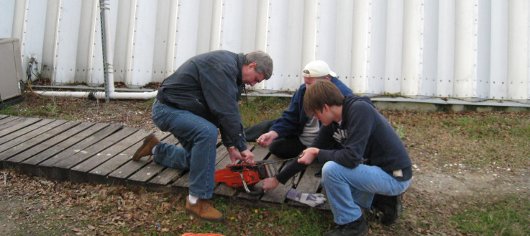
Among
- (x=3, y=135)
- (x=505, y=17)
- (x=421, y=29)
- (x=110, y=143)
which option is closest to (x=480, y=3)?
(x=505, y=17)

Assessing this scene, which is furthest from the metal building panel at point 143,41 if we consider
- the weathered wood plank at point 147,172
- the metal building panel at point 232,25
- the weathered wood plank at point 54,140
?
the weathered wood plank at point 147,172

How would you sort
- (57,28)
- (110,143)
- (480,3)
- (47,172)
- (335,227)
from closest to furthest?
(335,227), (47,172), (110,143), (480,3), (57,28)

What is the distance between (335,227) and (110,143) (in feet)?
8.78

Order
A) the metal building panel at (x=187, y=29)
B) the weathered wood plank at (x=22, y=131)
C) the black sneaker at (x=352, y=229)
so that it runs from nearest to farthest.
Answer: the black sneaker at (x=352, y=229)
the weathered wood plank at (x=22, y=131)
the metal building panel at (x=187, y=29)

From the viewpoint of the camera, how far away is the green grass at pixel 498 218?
391 cm

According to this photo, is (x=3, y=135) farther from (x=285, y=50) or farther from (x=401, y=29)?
(x=401, y=29)

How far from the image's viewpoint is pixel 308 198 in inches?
157

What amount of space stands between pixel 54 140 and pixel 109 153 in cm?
75

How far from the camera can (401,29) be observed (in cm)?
687

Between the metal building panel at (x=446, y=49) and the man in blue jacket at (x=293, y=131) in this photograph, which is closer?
the man in blue jacket at (x=293, y=131)

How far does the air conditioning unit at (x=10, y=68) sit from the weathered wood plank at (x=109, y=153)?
2334 mm

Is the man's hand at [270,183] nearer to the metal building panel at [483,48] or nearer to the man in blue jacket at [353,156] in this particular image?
the man in blue jacket at [353,156]

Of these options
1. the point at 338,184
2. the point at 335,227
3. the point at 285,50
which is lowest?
the point at 335,227

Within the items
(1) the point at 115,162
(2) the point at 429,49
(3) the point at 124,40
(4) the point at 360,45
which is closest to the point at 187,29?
(3) the point at 124,40
